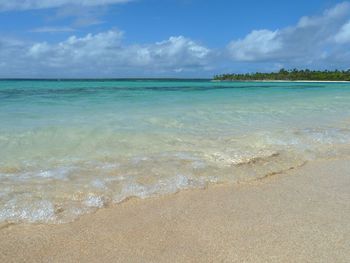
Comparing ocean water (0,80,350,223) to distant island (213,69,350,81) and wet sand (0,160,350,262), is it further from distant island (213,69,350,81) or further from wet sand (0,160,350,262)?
distant island (213,69,350,81)

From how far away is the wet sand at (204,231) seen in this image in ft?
9.19

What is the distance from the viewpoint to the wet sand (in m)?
2.80

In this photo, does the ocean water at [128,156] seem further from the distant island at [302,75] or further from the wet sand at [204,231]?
the distant island at [302,75]

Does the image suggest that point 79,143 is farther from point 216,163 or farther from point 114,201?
point 114,201

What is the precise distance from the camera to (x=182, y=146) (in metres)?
6.61

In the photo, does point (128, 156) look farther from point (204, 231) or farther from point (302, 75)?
point (302, 75)

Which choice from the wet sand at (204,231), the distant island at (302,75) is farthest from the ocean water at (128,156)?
the distant island at (302,75)

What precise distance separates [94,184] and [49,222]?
103cm

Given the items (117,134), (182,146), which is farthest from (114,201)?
(117,134)

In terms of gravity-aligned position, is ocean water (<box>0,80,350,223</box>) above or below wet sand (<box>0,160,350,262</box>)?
above

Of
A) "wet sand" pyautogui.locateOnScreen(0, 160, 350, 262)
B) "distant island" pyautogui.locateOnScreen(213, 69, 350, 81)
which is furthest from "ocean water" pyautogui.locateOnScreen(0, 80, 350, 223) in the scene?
"distant island" pyautogui.locateOnScreen(213, 69, 350, 81)

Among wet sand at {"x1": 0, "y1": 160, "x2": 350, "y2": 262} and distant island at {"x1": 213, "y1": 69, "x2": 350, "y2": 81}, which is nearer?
wet sand at {"x1": 0, "y1": 160, "x2": 350, "y2": 262}

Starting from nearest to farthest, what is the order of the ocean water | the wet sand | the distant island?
1. the wet sand
2. the ocean water
3. the distant island

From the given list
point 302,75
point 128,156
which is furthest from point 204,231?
point 302,75
